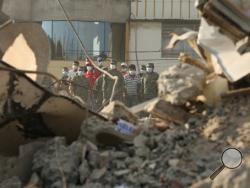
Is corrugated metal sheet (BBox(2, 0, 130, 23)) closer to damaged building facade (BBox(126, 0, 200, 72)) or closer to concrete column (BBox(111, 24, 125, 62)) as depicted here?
concrete column (BBox(111, 24, 125, 62))

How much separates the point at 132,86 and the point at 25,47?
22.2 ft

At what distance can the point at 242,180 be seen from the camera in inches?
126

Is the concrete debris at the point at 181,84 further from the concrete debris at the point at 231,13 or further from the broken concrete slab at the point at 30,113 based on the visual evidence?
the concrete debris at the point at 231,13

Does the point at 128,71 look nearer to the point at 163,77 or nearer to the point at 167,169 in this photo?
the point at 163,77

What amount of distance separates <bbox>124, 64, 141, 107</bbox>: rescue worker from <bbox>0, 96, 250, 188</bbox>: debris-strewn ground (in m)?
7.17

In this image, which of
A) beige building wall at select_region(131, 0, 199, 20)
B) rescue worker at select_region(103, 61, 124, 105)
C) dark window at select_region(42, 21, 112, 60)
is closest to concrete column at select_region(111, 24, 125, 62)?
dark window at select_region(42, 21, 112, 60)

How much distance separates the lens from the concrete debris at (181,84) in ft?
20.7

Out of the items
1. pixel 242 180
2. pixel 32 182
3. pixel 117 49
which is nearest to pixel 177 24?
pixel 117 49

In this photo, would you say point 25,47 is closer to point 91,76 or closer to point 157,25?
point 91,76

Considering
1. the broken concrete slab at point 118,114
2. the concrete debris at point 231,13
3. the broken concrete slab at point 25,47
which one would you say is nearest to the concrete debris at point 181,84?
the broken concrete slab at point 118,114

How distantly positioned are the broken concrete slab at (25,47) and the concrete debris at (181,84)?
4.08ft

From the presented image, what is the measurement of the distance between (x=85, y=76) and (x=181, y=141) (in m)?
8.68

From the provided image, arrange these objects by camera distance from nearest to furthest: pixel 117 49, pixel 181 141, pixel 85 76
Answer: pixel 181 141 < pixel 85 76 < pixel 117 49

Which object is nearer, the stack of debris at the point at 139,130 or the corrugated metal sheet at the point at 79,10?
the stack of debris at the point at 139,130
